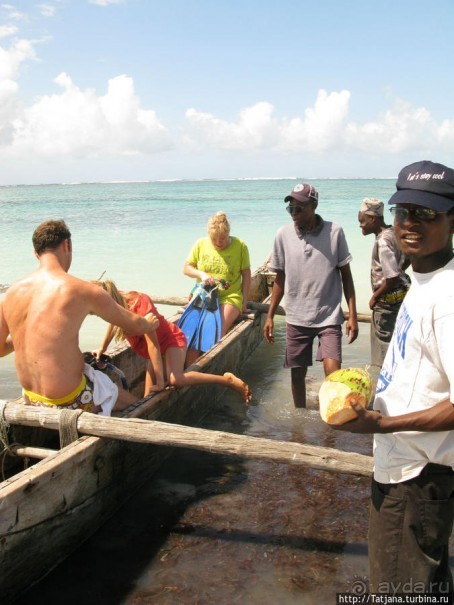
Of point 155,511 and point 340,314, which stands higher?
point 340,314

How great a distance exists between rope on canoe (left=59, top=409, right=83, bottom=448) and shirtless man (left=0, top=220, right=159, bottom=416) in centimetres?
29

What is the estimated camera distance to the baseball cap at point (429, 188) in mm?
1743

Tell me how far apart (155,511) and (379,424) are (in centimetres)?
258

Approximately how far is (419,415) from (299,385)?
3603mm

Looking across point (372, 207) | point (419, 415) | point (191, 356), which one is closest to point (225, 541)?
point (419, 415)

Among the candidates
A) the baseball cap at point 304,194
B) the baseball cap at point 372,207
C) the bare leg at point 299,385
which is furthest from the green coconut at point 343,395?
the baseball cap at point 372,207

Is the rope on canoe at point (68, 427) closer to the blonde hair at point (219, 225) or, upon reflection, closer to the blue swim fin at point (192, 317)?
the blue swim fin at point (192, 317)

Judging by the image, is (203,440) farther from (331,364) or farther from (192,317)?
(192,317)

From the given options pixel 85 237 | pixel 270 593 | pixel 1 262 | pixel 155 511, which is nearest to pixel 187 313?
pixel 155 511

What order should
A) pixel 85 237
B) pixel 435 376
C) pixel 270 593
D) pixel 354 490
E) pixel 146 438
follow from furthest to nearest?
pixel 85 237
pixel 354 490
pixel 146 438
pixel 270 593
pixel 435 376

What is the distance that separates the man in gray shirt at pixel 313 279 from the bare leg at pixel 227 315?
171 centimetres

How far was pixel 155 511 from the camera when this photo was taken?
388 cm

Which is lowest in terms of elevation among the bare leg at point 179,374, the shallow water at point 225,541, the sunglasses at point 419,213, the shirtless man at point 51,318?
the shallow water at point 225,541

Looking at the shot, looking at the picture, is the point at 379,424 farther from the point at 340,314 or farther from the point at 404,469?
the point at 340,314
